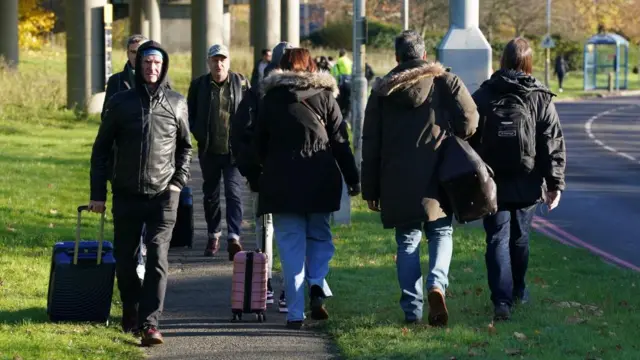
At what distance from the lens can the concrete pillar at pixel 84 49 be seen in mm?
36812

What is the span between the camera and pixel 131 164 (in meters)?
8.46

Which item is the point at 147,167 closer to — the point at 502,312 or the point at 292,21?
the point at 502,312

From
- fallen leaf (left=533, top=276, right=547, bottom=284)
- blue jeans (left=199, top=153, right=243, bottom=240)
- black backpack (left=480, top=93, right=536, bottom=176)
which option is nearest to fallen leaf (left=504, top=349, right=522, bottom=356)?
black backpack (left=480, top=93, right=536, bottom=176)

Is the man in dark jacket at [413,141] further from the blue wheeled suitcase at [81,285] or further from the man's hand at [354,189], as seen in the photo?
the blue wheeled suitcase at [81,285]

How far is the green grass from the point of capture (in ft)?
27.0

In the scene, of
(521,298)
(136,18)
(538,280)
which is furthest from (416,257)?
(136,18)

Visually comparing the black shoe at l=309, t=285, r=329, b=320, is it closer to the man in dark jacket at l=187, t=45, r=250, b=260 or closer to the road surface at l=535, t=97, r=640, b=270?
the man in dark jacket at l=187, t=45, r=250, b=260

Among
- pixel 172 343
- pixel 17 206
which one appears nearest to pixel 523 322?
pixel 172 343

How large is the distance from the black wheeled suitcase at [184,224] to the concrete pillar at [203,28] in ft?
100

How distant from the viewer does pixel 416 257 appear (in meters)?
8.95

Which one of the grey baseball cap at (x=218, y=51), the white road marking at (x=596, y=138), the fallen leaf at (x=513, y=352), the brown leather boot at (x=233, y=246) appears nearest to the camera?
the fallen leaf at (x=513, y=352)

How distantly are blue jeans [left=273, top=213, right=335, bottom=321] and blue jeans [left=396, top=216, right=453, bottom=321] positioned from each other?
2.03ft

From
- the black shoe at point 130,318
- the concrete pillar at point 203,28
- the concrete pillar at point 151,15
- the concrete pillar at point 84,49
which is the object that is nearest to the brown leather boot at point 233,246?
the black shoe at point 130,318

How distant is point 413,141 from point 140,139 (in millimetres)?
1706
